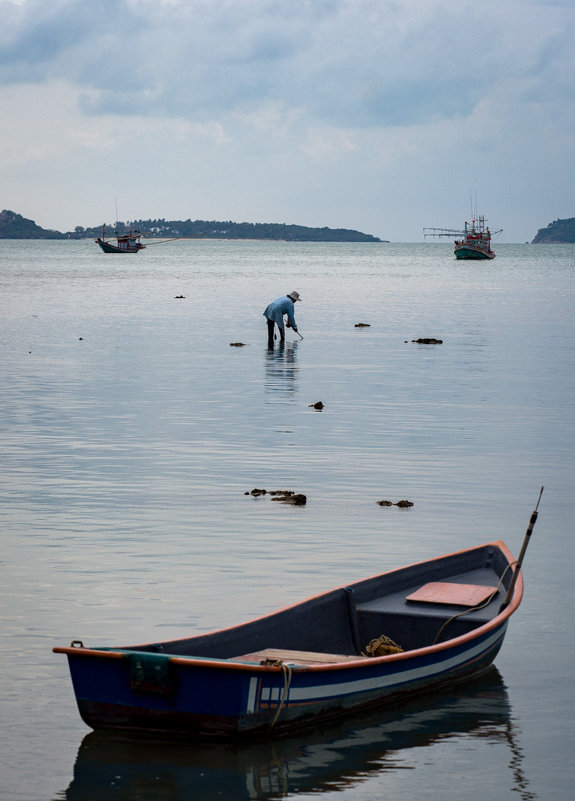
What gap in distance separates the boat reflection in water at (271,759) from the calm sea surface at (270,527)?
0.8 inches

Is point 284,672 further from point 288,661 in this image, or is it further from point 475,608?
point 475,608

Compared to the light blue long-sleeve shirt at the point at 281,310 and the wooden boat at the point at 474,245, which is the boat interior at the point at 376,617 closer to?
the light blue long-sleeve shirt at the point at 281,310

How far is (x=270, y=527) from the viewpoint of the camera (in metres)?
15.9

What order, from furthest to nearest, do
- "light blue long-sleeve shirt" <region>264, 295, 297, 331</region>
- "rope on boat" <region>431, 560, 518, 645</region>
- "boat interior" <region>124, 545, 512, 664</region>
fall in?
"light blue long-sleeve shirt" <region>264, 295, 297, 331</region>
"rope on boat" <region>431, 560, 518, 645</region>
"boat interior" <region>124, 545, 512, 664</region>

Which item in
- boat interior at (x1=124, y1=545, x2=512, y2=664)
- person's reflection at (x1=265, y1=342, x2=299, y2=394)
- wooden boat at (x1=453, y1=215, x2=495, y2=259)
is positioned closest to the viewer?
boat interior at (x1=124, y1=545, x2=512, y2=664)

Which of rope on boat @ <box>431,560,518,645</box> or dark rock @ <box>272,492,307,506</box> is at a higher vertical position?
rope on boat @ <box>431,560,518,645</box>

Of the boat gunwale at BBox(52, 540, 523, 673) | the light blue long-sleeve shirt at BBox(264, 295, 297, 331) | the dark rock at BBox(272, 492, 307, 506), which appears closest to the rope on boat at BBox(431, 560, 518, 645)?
the boat gunwale at BBox(52, 540, 523, 673)

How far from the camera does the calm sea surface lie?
9.32 metres

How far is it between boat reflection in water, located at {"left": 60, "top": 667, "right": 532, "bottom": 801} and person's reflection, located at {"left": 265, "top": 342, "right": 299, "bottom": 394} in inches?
790

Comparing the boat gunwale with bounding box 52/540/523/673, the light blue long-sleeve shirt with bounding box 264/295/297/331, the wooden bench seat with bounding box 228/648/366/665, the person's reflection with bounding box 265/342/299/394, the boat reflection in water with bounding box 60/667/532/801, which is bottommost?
the boat reflection in water with bounding box 60/667/532/801

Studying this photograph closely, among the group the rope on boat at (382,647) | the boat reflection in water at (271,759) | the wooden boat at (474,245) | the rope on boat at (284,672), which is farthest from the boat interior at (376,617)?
the wooden boat at (474,245)

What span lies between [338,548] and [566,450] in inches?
327

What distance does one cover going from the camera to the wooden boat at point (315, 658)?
29.8 ft

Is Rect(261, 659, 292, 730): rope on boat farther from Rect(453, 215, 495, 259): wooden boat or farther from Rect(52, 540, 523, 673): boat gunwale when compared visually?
Rect(453, 215, 495, 259): wooden boat
